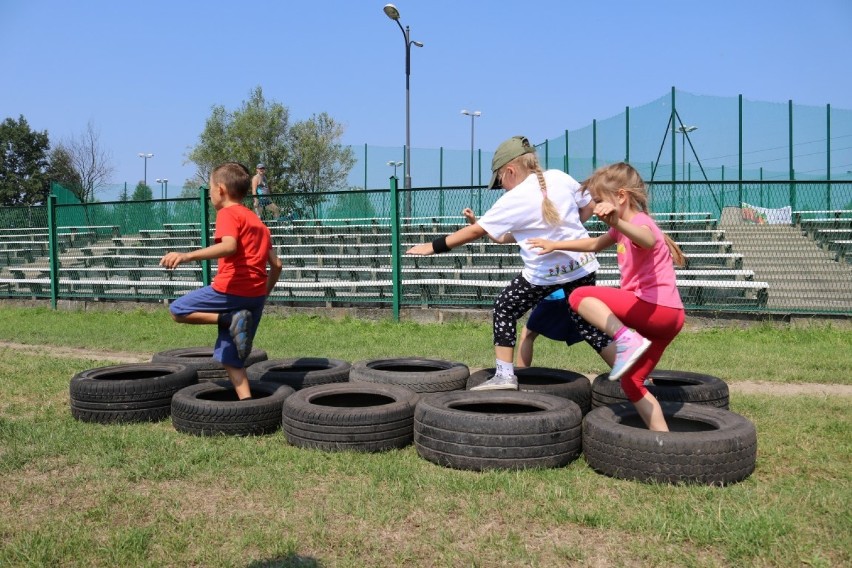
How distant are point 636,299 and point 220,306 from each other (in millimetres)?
2606

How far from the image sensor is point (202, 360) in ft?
18.4

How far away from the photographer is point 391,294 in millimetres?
11758

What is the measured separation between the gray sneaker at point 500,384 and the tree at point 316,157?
30980mm

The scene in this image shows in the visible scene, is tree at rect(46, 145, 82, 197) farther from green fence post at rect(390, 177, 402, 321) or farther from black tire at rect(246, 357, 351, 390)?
black tire at rect(246, 357, 351, 390)

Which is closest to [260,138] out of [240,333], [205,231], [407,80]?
[407,80]

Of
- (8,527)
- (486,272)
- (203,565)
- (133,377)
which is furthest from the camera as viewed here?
(486,272)

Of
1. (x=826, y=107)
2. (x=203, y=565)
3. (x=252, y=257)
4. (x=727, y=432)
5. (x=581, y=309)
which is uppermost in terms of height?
(x=826, y=107)

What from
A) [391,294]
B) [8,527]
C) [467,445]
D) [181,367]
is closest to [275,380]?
[181,367]

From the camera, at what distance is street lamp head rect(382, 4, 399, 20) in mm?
21328

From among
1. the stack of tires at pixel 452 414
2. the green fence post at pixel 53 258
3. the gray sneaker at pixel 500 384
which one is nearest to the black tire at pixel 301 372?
the stack of tires at pixel 452 414

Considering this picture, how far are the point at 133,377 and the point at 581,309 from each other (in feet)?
12.3

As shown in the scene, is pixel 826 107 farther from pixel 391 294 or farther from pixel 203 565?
pixel 203 565

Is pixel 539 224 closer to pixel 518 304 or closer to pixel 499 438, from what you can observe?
pixel 518 304

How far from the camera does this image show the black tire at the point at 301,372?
505 cm
